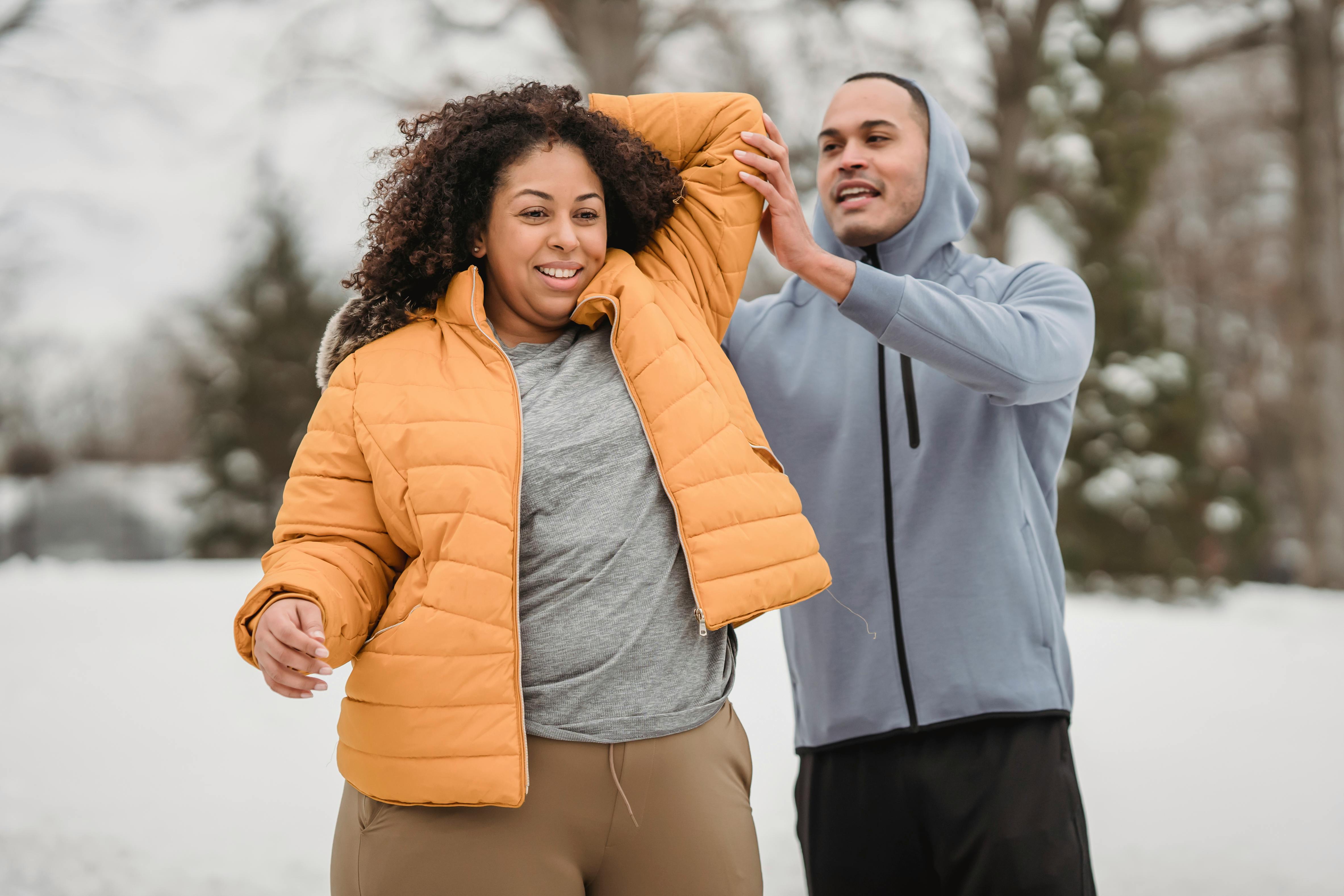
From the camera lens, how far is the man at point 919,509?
2.04 m

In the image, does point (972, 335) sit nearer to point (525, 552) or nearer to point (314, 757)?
point (525, 552)

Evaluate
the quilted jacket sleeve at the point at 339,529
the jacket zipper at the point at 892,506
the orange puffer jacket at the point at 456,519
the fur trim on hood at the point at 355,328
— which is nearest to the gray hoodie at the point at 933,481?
the jacket zipper at the point at 892,506

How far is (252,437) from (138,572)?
325 centimetres

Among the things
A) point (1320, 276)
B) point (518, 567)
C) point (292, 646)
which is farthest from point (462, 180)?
point (1320, 276)

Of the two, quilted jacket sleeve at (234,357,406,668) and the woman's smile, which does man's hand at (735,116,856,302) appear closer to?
the woman's smile

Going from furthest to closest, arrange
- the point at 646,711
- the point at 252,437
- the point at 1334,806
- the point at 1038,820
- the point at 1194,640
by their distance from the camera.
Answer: the point at 252,437 < the point at 1194,640 < the point at 1334,806 < the point at 1038,820 < the point at 646,711

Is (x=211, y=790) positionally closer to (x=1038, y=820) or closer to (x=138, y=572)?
(x=1038, y=820)

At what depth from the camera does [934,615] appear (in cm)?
218

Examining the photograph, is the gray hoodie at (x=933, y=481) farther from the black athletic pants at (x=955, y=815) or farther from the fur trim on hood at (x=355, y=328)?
the fur trim on hood at (x=355, y=328)

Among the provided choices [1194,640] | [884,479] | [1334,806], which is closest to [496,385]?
[884,479]

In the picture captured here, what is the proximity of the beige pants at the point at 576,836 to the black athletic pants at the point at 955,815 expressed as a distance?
62 centimetres

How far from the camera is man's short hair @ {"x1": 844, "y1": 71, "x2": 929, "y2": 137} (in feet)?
7.97

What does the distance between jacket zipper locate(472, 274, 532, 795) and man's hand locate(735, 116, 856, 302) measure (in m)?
0.60

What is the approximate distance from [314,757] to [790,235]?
390 centimetres
